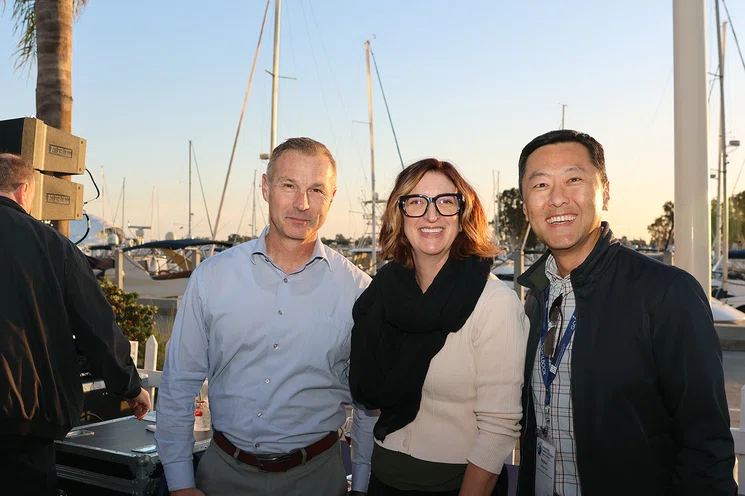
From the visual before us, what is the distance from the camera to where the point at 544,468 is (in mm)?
2314

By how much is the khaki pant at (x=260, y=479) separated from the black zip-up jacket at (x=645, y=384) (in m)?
1.10

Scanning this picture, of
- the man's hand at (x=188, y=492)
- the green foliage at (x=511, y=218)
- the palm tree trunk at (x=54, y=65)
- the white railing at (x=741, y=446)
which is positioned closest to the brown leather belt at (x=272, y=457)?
the man's hand at (x=188, y=492)

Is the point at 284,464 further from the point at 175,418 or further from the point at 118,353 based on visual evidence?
the point at 118,353

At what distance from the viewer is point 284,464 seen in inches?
103

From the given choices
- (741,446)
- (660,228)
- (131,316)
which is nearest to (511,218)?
(660,228)

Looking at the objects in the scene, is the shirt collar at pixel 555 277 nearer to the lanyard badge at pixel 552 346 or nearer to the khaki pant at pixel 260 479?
the lanyard badge at pixel 552 346

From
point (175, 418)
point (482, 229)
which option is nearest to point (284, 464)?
point (175, 418)

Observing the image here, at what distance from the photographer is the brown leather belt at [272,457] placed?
2.59 meters

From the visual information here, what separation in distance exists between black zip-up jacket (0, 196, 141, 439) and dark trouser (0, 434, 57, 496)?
56 millimetres

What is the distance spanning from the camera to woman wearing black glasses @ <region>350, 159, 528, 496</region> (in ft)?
7.52

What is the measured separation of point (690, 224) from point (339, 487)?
239cm

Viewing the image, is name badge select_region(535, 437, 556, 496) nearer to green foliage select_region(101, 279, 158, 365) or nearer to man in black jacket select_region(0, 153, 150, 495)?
man in black jacket select_region(0, 153, 150, 495)

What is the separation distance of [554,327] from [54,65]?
7453 mm

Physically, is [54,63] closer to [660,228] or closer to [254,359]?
[254,359]
